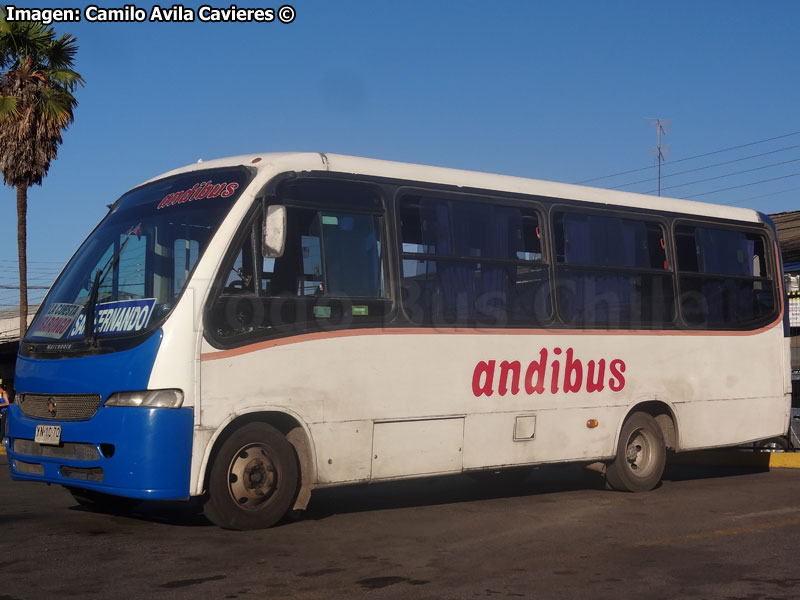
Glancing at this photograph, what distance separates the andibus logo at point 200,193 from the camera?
9.12 m

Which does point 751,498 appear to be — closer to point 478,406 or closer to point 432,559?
point 478,406

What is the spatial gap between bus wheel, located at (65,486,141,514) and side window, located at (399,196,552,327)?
10.7 ft

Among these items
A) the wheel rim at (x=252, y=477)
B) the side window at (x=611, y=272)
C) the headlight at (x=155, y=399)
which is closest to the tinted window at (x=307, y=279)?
the headlight at (x=155, y=399)

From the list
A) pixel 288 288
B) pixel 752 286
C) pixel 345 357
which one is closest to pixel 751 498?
pixel 752 286

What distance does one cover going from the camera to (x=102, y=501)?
10.3m

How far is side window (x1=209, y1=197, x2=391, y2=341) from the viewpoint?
29.0ft

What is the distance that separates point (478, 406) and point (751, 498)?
3270 millimetres

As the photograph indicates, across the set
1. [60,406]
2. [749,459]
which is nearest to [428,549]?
[60,406]

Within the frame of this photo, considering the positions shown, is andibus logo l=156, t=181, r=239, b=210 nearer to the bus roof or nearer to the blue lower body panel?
the bus roof

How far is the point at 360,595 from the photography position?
255 inches

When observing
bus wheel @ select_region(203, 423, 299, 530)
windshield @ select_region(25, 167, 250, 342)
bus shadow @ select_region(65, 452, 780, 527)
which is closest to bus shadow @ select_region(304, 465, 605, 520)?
bus shadow @ select_region(65, 452, 780, 527)

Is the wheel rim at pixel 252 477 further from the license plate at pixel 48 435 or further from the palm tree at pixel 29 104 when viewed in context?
the palm tree at pixel 29 104

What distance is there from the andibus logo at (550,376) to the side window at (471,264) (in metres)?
0.43

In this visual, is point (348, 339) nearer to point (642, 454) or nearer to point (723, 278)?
point (642, 454)
